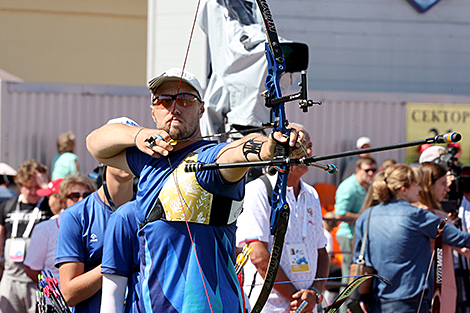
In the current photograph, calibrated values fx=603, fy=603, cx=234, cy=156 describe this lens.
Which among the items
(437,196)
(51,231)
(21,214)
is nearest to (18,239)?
(21,214)

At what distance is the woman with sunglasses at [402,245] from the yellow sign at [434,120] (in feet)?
12.0

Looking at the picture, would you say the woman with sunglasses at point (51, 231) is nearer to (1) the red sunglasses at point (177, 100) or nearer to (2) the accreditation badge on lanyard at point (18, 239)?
(2) the accreditation badge on lanyard at point (18, 239)

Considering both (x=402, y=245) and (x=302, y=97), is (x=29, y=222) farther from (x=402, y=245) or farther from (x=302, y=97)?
(x=302, y=97)

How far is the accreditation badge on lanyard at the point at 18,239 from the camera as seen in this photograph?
14.8ft

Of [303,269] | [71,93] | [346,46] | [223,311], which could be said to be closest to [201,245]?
[223,311]

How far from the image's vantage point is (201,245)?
1.96m

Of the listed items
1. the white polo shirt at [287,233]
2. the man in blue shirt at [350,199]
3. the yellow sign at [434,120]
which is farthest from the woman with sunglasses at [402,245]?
the yellow sign at [434,120]

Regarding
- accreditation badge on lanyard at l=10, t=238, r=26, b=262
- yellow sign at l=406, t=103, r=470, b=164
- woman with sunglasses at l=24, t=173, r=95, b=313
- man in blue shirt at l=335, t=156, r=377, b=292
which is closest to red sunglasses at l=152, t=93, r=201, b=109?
woman with sunglasses at l=24, t=173, r=95, b=313

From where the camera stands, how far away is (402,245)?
3775mm

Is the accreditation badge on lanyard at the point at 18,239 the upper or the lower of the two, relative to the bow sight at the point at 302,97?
lower

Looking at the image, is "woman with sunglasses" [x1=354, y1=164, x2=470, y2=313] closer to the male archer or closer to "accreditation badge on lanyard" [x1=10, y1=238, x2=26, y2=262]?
the male archer

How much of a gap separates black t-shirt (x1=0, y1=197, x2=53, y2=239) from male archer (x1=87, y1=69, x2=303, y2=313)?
2872 mm

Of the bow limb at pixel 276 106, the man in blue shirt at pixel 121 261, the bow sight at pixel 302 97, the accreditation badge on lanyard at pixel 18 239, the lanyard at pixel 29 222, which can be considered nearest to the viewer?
the bow sight at pixel 302 97

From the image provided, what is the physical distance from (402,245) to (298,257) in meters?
1.00
